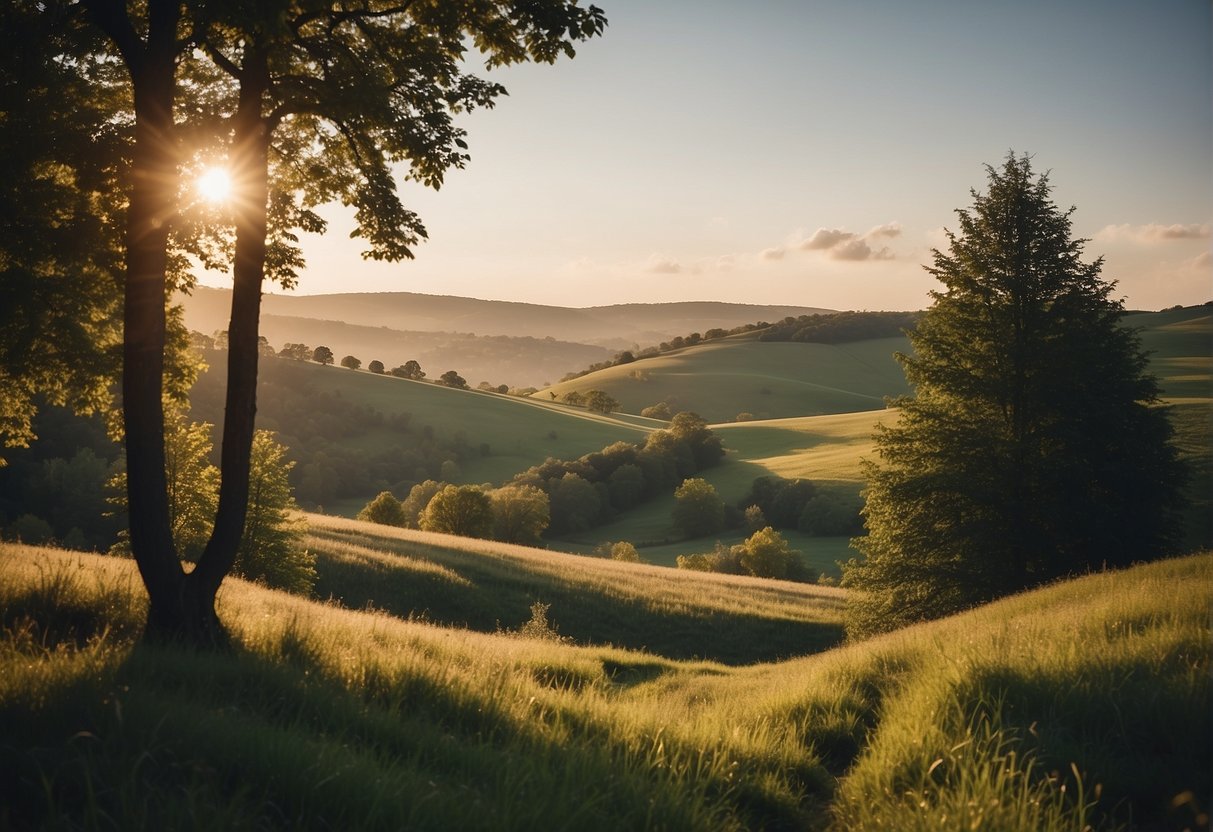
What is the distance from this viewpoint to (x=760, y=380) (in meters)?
163

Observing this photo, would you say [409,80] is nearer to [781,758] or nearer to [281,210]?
[281,210]

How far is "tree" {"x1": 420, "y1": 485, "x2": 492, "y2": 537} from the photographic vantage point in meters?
55.7

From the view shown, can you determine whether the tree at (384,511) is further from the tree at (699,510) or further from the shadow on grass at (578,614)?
the shadow on grass at (578,614)

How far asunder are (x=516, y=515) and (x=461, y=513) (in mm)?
8706

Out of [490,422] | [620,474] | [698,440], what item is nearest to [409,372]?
[490,422]

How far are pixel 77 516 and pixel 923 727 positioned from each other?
5220 centimetres

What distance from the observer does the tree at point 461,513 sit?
55719mm

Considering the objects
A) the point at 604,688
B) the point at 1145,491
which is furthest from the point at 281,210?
the point at 1145,491

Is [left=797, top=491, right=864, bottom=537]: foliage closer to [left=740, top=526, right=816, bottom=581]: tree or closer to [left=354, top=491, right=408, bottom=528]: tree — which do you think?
[left=740, top=526, right=816, bottom=581]: tree

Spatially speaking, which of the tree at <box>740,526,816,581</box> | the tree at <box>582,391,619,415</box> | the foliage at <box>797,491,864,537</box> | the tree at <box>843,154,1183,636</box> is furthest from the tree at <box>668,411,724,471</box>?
the tree at <box>843,154,1183,636</box>

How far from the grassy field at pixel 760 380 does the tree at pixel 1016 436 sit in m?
126

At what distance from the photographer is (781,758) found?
5.45 metres

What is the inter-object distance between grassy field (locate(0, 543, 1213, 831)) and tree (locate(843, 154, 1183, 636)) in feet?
42.9

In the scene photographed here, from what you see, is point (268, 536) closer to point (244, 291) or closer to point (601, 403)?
point (244, 291)
